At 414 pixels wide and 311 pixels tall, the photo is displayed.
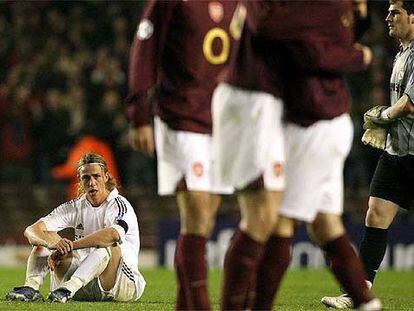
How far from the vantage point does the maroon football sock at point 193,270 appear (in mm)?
5586

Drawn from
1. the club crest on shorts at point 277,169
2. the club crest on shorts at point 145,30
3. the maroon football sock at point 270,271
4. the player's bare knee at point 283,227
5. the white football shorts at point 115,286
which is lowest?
the white football shorts at point 115,286

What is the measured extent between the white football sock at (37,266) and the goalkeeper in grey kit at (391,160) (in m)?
2.09

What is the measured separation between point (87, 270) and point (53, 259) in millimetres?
260

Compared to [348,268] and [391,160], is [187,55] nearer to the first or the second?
[348,268]

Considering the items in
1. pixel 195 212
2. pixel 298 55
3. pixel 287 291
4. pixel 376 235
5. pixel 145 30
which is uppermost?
pixel 145 30

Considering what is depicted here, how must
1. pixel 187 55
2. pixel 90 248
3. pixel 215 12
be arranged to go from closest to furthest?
pixel 187 55
pixel 215 12
pixel 90 248

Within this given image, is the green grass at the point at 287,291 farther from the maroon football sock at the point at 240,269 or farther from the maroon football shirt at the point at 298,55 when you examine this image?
the maroon football shirt at the point at 298,55

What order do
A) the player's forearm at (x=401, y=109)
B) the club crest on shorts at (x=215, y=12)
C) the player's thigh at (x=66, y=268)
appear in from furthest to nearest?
the player's thigh at (x=66, y=268)
the player's forearm at (x=401, y=109)
the club crest on shorts at (x=215, y=12)

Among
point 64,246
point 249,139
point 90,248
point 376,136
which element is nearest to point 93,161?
point 90,248

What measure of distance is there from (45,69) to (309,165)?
12984 millimetres

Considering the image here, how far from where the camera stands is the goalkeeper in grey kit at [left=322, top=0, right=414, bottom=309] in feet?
26.2

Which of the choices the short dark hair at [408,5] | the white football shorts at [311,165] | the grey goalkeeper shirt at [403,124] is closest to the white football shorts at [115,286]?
the grey goalkeeper shirt at [403,124]

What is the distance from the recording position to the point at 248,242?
5207mm

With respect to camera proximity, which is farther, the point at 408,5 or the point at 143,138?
the point at 408,5
